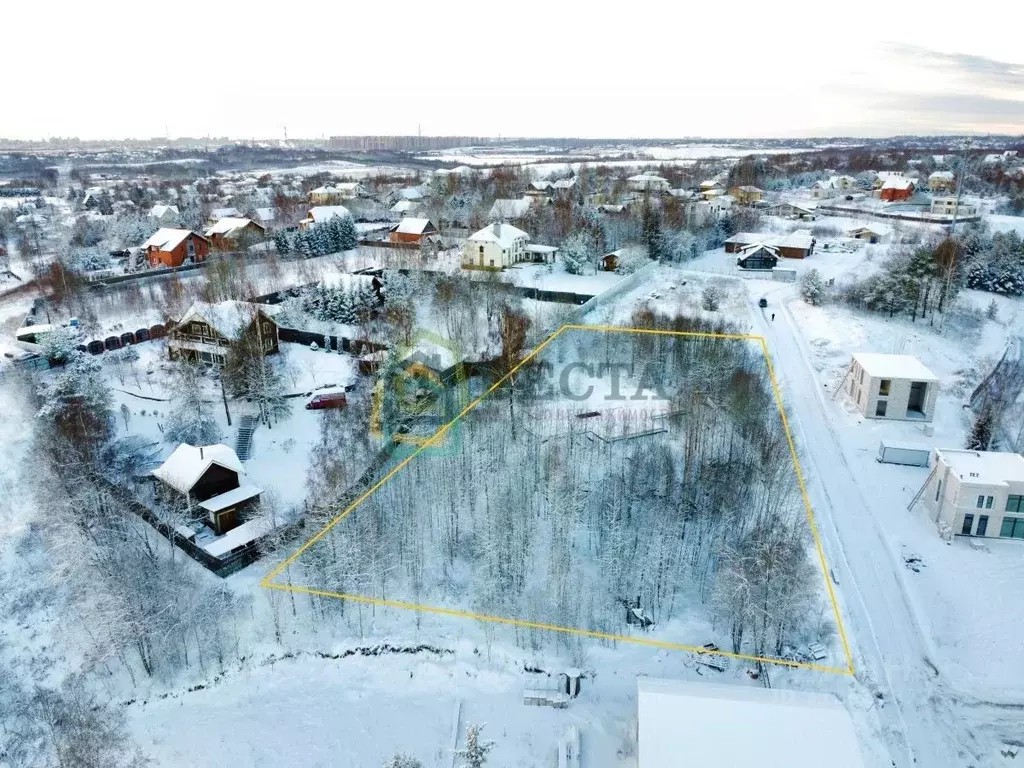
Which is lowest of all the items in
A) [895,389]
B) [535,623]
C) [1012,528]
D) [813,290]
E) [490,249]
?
[535,623]

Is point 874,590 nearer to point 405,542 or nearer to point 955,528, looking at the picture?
point 955,528

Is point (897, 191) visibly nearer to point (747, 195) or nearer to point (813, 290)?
point (747, 195)

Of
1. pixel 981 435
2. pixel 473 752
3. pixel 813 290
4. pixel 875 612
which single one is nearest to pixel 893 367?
pixel 981 435

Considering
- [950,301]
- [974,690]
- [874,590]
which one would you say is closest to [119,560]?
[874,590]

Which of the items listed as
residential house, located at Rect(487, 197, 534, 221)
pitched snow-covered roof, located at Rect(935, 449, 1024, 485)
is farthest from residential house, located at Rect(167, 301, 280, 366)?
residential house, located at Rect(487, 197, 534, 221)

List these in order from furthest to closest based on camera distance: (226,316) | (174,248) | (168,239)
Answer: (168,239)
(174,248)
(226,316)

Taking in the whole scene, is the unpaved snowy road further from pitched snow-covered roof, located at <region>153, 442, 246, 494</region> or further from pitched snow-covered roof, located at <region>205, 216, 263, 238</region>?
pitched snow-covered roof, located at <region>205, 216, 263, 238</region>
